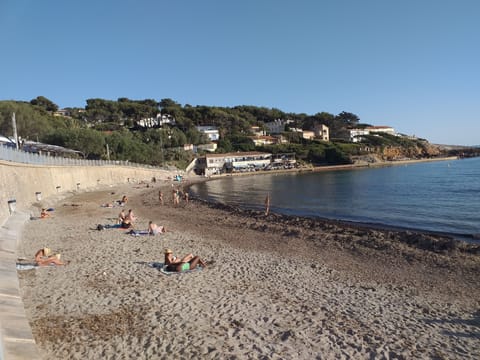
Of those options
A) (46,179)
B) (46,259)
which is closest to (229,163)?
(46,179)

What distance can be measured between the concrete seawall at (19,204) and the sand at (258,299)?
40 centimetres

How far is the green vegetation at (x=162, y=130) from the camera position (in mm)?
51094

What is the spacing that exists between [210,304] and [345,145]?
4105 inches

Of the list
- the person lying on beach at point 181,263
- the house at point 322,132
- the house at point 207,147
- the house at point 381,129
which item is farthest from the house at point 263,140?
the person lying on beach at point 181,263

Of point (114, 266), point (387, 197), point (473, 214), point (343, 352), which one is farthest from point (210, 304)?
point (387, 197)

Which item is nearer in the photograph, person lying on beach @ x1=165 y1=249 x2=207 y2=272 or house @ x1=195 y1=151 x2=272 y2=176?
person lying on beach @ x1=165 y1=249 x2=207 y2=272

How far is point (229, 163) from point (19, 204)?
209 ft

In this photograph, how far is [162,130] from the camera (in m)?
84.8

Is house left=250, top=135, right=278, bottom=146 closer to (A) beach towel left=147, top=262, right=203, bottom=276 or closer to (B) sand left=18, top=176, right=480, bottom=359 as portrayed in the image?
(B) sand left=18, top=176, right=480, bottom=359

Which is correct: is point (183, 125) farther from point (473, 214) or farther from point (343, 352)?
point (343, 352)

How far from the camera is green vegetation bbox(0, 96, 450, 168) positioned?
168 feet

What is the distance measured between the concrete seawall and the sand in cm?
40

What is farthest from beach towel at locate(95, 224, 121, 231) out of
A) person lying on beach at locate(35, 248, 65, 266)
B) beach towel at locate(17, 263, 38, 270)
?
beach towel at locate(17, 263, 38, 270)

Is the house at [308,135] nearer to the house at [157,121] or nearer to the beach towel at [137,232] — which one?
the house at [157,121]
